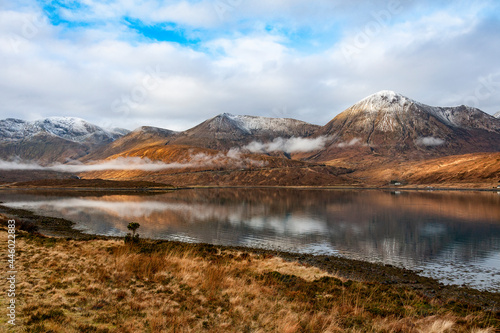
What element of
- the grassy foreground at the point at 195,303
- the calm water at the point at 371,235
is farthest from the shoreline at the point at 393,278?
the grassy foreground at the point at 195,303

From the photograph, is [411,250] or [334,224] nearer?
[411,250]

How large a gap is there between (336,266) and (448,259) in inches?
483

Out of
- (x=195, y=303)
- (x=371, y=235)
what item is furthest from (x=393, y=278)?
(x=371, y=235)

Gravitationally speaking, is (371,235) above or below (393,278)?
below

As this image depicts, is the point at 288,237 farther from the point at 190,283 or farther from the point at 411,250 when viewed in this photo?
the point at 190,283

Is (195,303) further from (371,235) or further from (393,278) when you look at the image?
(371,235)

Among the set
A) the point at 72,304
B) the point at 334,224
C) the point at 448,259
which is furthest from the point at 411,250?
the point at 72,304

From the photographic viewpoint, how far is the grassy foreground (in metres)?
8.95

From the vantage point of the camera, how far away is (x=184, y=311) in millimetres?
9867

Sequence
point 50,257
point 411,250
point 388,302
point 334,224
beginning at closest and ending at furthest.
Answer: point 388,302 < point 50,257 < point 411,250 < point 334,224

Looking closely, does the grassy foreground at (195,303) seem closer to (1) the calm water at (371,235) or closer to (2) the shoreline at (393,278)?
(2) the shoreline at (393,278)

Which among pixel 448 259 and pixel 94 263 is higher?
pixel 94 263

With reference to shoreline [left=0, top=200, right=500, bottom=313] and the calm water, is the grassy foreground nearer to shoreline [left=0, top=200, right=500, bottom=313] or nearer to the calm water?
shoreline [left=0, top=200, right=500, bottom=313]

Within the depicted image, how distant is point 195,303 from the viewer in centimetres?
1084
